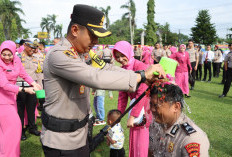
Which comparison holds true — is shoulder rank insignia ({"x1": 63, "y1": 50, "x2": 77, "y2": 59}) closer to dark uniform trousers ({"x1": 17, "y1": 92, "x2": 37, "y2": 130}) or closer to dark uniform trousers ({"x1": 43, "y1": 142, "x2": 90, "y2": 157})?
dark uniform trousers ({"x1": 43, "y1": 142, "x2": 90, "y2": 157})

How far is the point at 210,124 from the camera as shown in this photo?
5.41m

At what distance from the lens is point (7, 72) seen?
3521 mm

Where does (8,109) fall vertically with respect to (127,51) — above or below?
below

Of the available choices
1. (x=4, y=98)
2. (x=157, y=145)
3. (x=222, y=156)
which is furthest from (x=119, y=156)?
(x=4, y=98)

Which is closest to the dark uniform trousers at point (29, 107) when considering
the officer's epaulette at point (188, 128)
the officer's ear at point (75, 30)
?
the officer's ear at point (75, 30)

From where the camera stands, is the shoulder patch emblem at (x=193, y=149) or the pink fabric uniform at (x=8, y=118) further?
the pink fabric uniform at (x=8, y=118)

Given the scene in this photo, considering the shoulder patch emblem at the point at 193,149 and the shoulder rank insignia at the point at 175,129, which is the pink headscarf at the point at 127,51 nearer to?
the shoulder rank insignia at the point at 175,129

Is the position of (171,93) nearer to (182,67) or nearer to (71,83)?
(71,83)

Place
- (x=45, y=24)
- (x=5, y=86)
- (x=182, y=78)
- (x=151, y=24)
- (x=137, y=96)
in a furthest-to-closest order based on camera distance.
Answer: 1. (x=45, y=24)
2. (x=151, y=24)
3. (x=182, y=78)
4. (x=5, y=86)
5. (x=137, y=96)

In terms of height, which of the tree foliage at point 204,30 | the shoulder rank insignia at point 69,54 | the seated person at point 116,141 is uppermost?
the tree foliage at point 204,30

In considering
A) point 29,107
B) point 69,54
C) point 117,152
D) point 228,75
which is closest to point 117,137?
point 117,152

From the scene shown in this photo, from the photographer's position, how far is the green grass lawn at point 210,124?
414 centimetres

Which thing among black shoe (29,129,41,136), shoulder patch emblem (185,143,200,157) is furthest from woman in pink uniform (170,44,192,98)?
shoulder patch emblem (185,143,200,157)

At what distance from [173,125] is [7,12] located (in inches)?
1968
